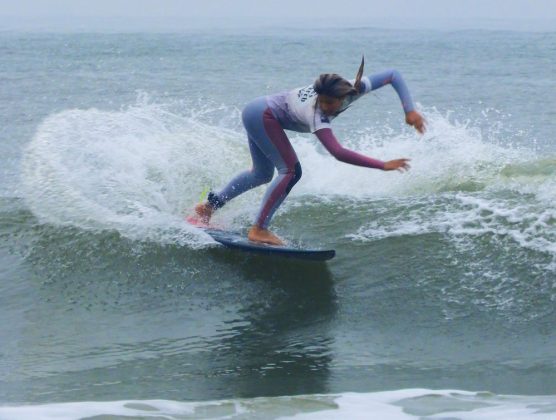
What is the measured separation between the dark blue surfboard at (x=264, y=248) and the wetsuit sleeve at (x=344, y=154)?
73 cm

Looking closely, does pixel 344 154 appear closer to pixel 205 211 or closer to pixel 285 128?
pixel 285 128

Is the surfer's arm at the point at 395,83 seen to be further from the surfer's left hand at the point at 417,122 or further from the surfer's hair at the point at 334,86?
the surfer's hair at the point at 334,86

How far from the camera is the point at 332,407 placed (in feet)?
16.7

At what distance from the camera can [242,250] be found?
762cm

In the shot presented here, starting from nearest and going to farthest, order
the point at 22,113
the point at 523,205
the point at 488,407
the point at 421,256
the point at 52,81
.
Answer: the point at 488,407
the point at 421,256
the point at 523,205
the point at 22,113
the point at 52,81

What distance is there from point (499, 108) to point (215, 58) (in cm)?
1164

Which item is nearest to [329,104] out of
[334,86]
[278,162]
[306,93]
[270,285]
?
A: [334,86]

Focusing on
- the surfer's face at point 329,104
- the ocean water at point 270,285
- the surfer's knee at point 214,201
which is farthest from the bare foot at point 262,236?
the surfer's face at point 329,104

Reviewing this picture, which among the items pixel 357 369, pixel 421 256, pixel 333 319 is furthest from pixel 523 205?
pixel 357 369

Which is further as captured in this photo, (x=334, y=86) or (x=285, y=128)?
(x=285, y=128)

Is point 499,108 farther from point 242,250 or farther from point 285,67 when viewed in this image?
point 242,250

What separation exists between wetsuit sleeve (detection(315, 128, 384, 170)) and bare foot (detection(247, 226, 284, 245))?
1082 mm

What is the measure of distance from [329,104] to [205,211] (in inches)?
76.1

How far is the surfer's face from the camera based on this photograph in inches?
268
